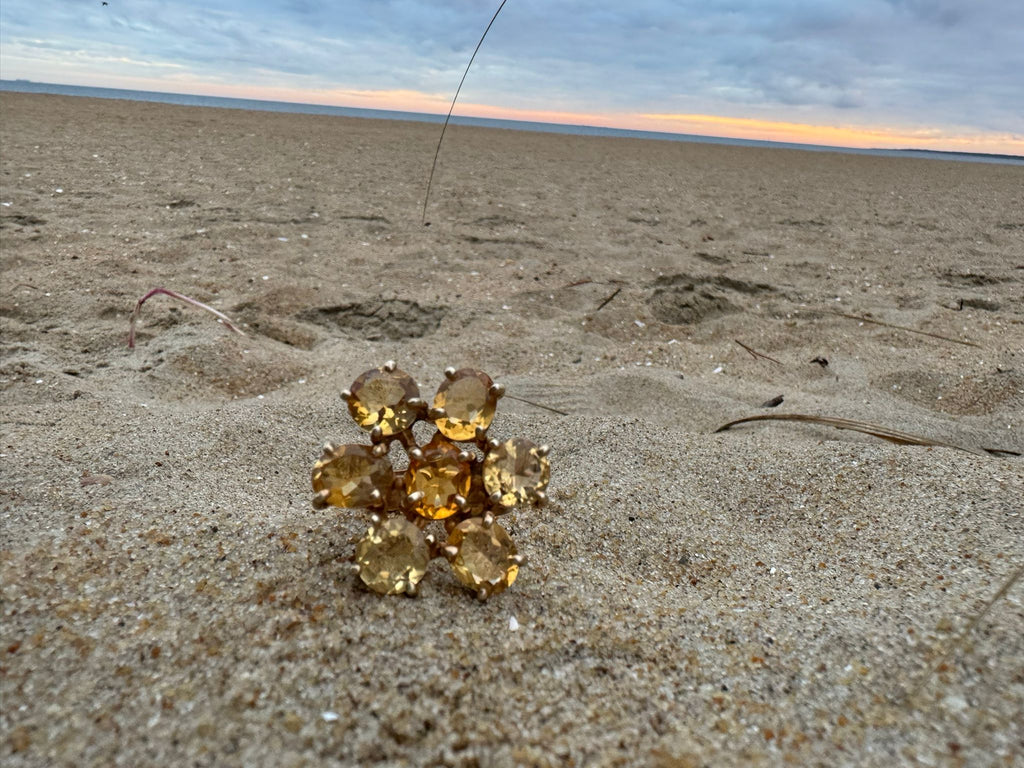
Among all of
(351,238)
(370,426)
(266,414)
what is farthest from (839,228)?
(370,426)

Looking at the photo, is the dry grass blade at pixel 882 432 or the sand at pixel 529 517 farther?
the dry grass blade at pixel 882 432

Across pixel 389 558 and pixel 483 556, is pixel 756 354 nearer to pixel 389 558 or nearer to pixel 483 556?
pixel 483 556

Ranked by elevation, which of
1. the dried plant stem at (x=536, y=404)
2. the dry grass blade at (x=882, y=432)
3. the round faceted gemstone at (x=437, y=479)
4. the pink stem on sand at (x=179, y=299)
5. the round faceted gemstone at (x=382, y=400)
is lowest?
the dried plant stem at (x=536, y=404)

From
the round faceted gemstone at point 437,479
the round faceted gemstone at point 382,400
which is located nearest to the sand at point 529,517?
the round faceted gemstone at point 437,479

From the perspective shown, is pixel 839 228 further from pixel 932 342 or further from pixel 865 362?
pixel 865 362

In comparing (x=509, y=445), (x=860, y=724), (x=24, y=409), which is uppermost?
(x=509, y=445)

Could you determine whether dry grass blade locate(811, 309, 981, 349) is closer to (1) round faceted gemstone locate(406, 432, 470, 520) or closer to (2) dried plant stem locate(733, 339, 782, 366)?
(2) dried plant stem locate(733, 339, 782, 366)

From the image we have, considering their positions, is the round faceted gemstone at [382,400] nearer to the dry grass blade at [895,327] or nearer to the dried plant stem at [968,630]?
the dried plant stem at [968,630]
